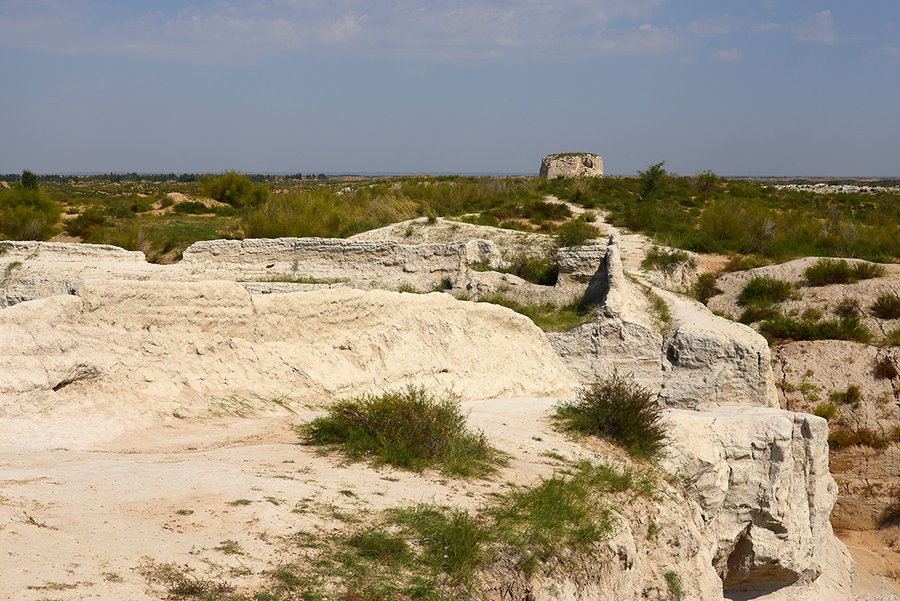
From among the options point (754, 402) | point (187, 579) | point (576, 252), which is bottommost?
point (754, 402)

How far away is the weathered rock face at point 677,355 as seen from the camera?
1039 cm

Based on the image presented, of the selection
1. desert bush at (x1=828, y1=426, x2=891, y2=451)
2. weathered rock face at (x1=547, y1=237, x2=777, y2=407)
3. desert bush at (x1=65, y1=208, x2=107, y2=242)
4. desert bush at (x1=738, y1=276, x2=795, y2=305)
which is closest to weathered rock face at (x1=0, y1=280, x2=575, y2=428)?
weathered rock face at (x1=547, y1=237, x2=777, y2=407)

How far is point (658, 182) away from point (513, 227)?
13.9 meters

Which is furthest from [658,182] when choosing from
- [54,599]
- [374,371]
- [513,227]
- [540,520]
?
[54,599]

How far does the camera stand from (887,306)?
49.7 feet

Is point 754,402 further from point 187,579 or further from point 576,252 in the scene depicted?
point 187,579

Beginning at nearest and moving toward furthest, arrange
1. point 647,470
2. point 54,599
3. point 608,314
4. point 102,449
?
point 54,599, point 102,449, point 647,470, point 608,314

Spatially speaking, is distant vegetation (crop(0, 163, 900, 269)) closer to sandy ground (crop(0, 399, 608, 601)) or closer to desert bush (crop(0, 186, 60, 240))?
desert bush (crop(0, 186, 60, 240))

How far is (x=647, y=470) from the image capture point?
632 centimetres

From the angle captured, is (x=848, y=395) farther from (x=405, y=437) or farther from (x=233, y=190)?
(x=233, y=190)

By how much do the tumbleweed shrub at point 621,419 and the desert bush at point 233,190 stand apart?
26642mm

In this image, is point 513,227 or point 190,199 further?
point 190,199

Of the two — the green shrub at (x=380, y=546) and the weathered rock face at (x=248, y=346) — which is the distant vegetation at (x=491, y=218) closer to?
the weathered rock face at (x=248, y=346)

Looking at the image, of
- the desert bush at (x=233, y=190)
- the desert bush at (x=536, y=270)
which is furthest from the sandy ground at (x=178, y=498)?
the desert bush at (x=233, y=190)
